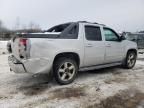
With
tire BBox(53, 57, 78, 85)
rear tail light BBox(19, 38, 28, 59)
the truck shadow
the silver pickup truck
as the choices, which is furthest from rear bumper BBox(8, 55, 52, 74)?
the truck shadow

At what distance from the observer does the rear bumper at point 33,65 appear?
5.29 metres

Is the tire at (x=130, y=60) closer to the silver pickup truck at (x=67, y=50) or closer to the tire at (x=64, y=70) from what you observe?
the silver pickup truck at (x=67, y=50)

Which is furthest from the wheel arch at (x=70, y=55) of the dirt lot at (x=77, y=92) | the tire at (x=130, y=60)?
the tire at (x=130, y=60)

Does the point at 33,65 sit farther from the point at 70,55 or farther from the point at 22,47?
the point at 70,55

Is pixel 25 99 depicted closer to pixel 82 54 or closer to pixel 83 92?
pixel 83 92

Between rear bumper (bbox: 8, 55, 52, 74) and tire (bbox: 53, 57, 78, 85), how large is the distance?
0.27 meters

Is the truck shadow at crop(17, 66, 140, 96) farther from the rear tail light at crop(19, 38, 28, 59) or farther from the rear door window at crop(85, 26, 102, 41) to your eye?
the rear door window at crop(85, 26, 102, 41)

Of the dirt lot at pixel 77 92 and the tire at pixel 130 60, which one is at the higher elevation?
the tire at pixel 130 60

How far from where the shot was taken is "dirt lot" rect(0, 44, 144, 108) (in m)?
4.51

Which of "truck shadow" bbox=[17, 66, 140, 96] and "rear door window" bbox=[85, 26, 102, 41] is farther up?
"rear door window" bbox=[85, 26, 102, 41]

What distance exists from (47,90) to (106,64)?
2632mm

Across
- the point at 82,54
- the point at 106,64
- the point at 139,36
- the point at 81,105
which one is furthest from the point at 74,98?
the point at 139,36

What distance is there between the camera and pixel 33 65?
210 inches

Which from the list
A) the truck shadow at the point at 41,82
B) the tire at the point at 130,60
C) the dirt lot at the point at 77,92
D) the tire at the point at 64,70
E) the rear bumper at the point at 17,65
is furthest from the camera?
the tire at the point at 130,60
